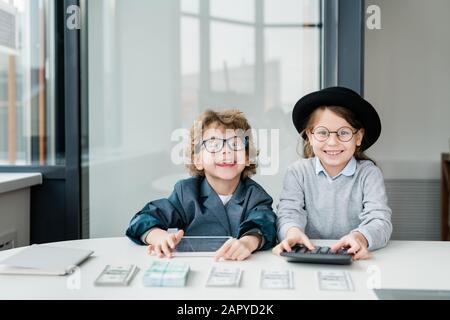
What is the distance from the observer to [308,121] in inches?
62.7

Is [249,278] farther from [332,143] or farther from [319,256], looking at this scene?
[332,143]

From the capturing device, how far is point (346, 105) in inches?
59.1

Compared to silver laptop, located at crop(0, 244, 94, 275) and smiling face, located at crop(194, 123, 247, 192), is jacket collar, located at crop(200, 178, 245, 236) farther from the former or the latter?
silver laptop, located at crop(0, 244, 94, 275)

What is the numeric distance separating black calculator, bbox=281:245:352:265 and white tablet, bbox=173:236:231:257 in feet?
0.60

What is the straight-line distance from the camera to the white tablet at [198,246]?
1206mm

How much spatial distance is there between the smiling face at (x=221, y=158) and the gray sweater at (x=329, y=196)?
178 mm

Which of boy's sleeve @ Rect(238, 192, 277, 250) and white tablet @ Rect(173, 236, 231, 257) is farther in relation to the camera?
boy's sleeve @ Rect(238, 192, 277, 250)

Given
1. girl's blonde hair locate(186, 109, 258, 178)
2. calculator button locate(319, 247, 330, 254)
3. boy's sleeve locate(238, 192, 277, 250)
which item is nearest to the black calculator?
calculator button locate(319, 247, 330, 254)

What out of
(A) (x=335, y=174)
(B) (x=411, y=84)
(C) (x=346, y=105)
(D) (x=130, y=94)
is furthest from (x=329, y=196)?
(B) (x=411, y=84)

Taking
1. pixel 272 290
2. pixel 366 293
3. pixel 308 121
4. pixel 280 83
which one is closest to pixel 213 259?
pixel 272 290

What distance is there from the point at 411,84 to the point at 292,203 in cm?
202

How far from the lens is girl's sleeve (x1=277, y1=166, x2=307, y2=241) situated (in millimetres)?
1455

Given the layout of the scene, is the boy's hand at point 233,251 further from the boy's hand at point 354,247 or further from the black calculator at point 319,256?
the boy's hand at point 354,247

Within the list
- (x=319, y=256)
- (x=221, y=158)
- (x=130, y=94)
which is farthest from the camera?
(x=130, y=94)
